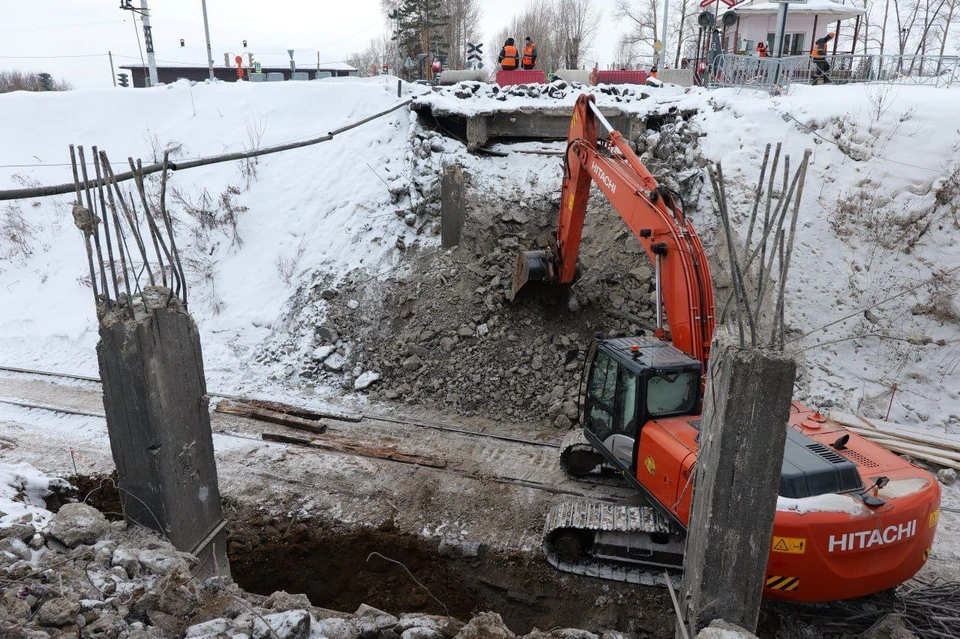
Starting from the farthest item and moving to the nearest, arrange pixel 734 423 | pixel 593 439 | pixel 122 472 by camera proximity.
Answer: pixel 593 439 → pixel 122 472 → pixel 734 423

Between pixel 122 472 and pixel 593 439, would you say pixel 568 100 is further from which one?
pixel 122 472

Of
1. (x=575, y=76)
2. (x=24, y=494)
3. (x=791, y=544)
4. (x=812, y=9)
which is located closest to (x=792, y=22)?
(x=812, y=9)

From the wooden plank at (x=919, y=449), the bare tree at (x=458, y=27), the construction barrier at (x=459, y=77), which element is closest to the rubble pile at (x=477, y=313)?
the wooden plank at (x=919, y=449)

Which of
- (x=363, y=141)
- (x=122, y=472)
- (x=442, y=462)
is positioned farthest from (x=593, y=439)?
(x=363, y=141)

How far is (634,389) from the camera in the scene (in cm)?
664

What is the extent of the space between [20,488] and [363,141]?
1140cm

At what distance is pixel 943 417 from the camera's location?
Answer: 9.82 meters

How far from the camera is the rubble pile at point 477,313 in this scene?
10.5 m

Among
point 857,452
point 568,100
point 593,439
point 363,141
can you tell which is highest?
point 568,100

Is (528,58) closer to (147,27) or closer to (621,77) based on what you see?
(621,77)

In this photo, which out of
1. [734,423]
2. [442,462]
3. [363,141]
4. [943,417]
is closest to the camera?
[734,423]

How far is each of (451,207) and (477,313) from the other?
8.10ft

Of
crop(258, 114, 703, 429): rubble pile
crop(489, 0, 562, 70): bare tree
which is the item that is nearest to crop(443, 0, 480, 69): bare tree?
crop(489, 0, 562, 70): bare tree

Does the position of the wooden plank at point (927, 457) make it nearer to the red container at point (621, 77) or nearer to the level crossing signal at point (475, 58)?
the red container at point (621, 77)
